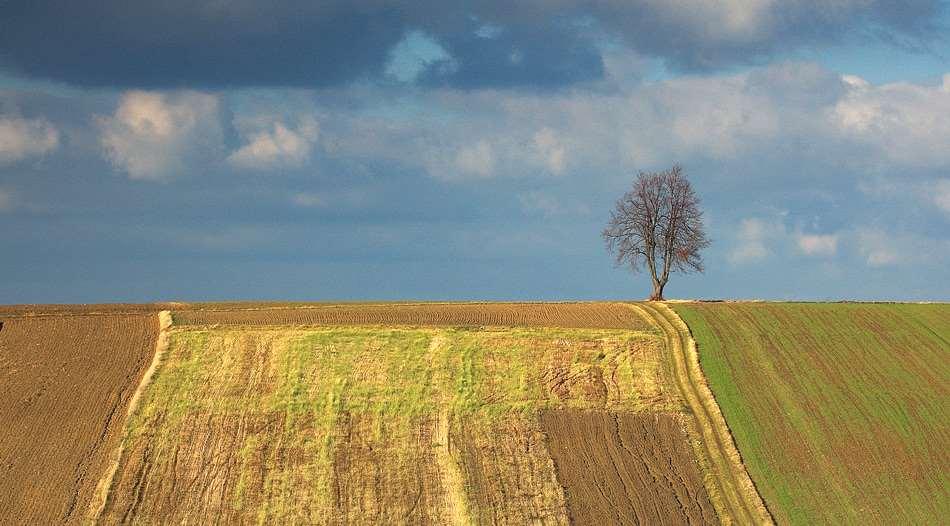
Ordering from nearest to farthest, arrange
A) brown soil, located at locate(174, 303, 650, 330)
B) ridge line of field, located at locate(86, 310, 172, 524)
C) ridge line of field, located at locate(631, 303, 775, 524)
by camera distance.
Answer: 1. ridge line of field, located at locate(86, 310, 172, 524)
2. ridge line of field, located at locate(631, 303, 775, 524)
3. brown soil, located at locate(174, 303, 650, 330)

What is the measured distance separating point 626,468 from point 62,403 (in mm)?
27677

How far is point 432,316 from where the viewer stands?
225ft

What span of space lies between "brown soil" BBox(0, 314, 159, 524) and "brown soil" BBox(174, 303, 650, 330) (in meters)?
4.81

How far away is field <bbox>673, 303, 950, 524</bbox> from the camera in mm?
50312

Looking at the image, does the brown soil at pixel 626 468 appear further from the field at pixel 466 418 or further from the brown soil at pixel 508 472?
the brown soil at pixel 508 472

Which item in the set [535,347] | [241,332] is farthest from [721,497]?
[241,332]

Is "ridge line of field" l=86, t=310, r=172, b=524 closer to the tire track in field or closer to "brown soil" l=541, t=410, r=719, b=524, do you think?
the tire track in field

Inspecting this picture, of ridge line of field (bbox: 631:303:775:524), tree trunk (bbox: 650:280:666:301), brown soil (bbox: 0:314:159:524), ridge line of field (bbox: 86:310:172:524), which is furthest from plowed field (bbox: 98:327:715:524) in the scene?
tree trunk (bbox: 650:280:666:301)

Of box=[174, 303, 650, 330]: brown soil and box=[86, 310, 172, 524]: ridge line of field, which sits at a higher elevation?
box=[174, 303, 650, 330]: brown soil

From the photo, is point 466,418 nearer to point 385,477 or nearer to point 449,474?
point 449,474

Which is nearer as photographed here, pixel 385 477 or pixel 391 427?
A: pixel 385 477

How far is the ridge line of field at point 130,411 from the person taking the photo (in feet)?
158

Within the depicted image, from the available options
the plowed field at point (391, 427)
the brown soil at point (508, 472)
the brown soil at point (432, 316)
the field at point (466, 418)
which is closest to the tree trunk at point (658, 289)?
the brown soil at point (432, 316)

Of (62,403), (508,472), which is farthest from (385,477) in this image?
(62,403)
